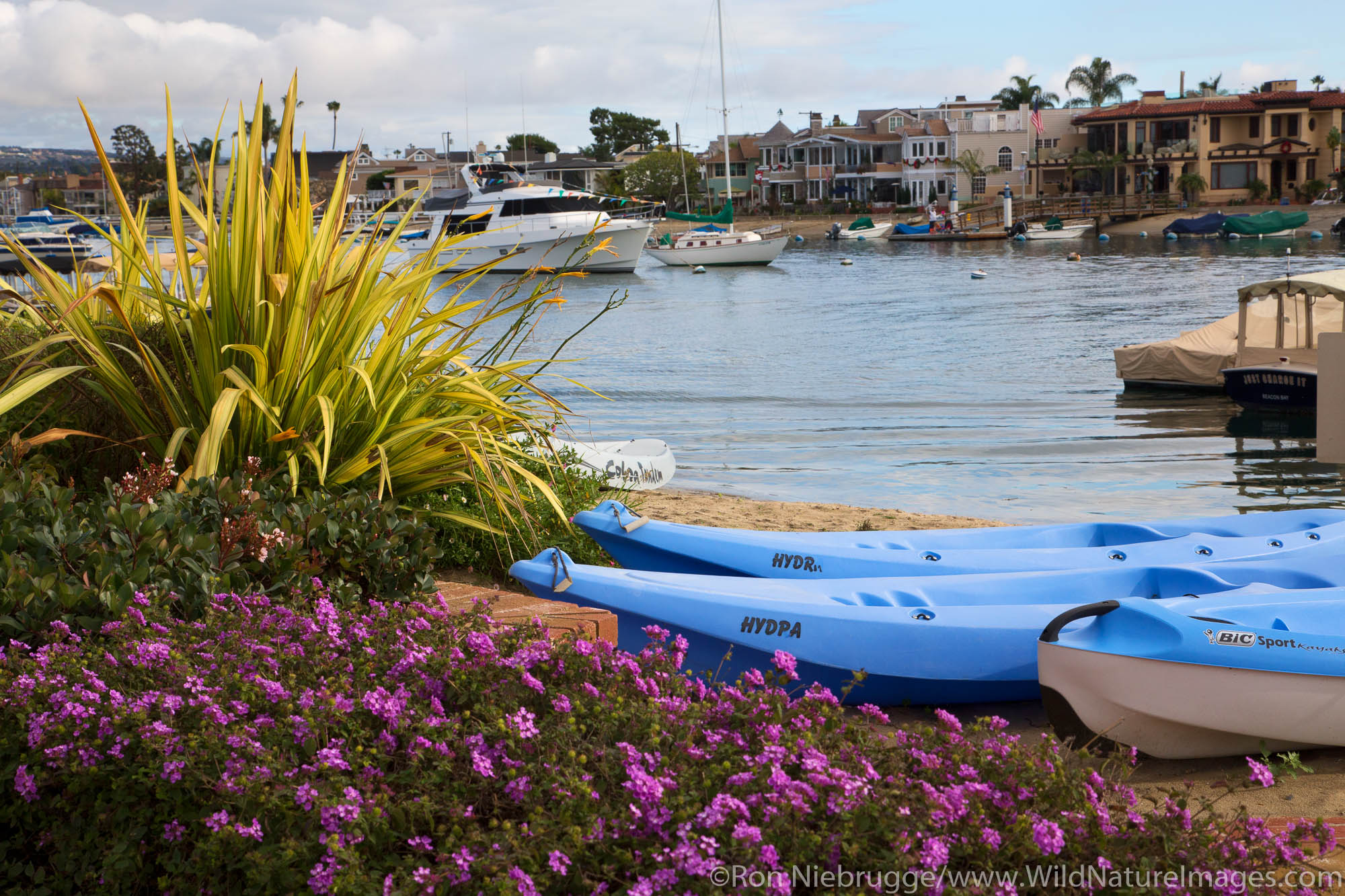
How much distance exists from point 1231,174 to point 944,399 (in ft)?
207

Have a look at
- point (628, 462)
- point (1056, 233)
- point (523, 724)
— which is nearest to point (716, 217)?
point (1056, 233)

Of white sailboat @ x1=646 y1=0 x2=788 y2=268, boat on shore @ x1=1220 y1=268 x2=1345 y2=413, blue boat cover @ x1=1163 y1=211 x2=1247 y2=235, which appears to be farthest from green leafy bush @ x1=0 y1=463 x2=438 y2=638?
blue boat cover @ x1=1163 y1=211 x2=1247 y2=235

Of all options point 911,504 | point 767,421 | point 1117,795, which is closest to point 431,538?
point 1117,795

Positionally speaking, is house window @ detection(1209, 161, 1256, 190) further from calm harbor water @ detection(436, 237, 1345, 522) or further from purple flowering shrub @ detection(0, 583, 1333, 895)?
purple flowering shrub @ detection(0, 583, 1333, 895)

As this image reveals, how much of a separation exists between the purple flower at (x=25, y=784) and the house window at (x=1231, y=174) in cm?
7845

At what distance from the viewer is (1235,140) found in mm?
69750

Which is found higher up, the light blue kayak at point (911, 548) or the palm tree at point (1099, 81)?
the palm tree at point (1099, 81)

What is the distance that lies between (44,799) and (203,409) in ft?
6.18

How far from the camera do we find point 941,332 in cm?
2784

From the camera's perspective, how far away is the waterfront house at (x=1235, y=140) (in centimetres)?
6788

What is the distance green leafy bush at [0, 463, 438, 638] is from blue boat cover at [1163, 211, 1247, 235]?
63.7 metres

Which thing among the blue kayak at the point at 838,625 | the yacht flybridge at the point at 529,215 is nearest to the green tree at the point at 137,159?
the yacht flybridge at the point at 529,215

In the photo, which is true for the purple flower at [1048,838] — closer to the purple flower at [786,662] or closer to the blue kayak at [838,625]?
the purple flower at [786,662]

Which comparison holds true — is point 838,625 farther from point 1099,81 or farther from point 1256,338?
point 1099,81
